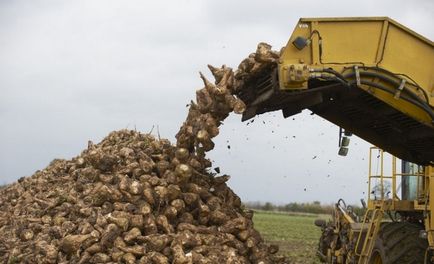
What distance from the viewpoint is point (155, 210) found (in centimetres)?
748

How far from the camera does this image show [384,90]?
642cm

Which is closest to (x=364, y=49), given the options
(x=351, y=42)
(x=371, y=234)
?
(x=351, y=42)

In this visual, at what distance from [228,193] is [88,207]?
1706mm

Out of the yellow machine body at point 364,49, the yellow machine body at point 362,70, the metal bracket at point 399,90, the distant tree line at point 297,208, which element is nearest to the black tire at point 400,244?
the yellow machine body at point 362,70

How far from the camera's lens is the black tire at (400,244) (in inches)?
311

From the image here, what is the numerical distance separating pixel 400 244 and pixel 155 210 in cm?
304

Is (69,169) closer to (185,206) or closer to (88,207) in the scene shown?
(88,207)

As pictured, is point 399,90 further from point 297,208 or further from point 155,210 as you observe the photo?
point 297,208

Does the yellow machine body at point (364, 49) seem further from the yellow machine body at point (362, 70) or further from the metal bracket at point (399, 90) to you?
the metal bracket at point (399, 90)

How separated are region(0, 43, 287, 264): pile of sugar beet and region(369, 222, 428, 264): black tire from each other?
134 centimetres

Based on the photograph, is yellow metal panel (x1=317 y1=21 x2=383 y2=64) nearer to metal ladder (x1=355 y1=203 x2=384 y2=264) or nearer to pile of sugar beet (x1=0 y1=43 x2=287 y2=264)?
pile of sugar beet (x1=0 y1=43 x2=287 y2=264)

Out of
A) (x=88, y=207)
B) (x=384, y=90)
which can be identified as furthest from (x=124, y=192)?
(x=384, y=90)

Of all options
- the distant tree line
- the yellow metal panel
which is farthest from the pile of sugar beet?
the distant tree line

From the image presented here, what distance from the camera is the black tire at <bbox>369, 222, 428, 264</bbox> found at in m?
7.89
